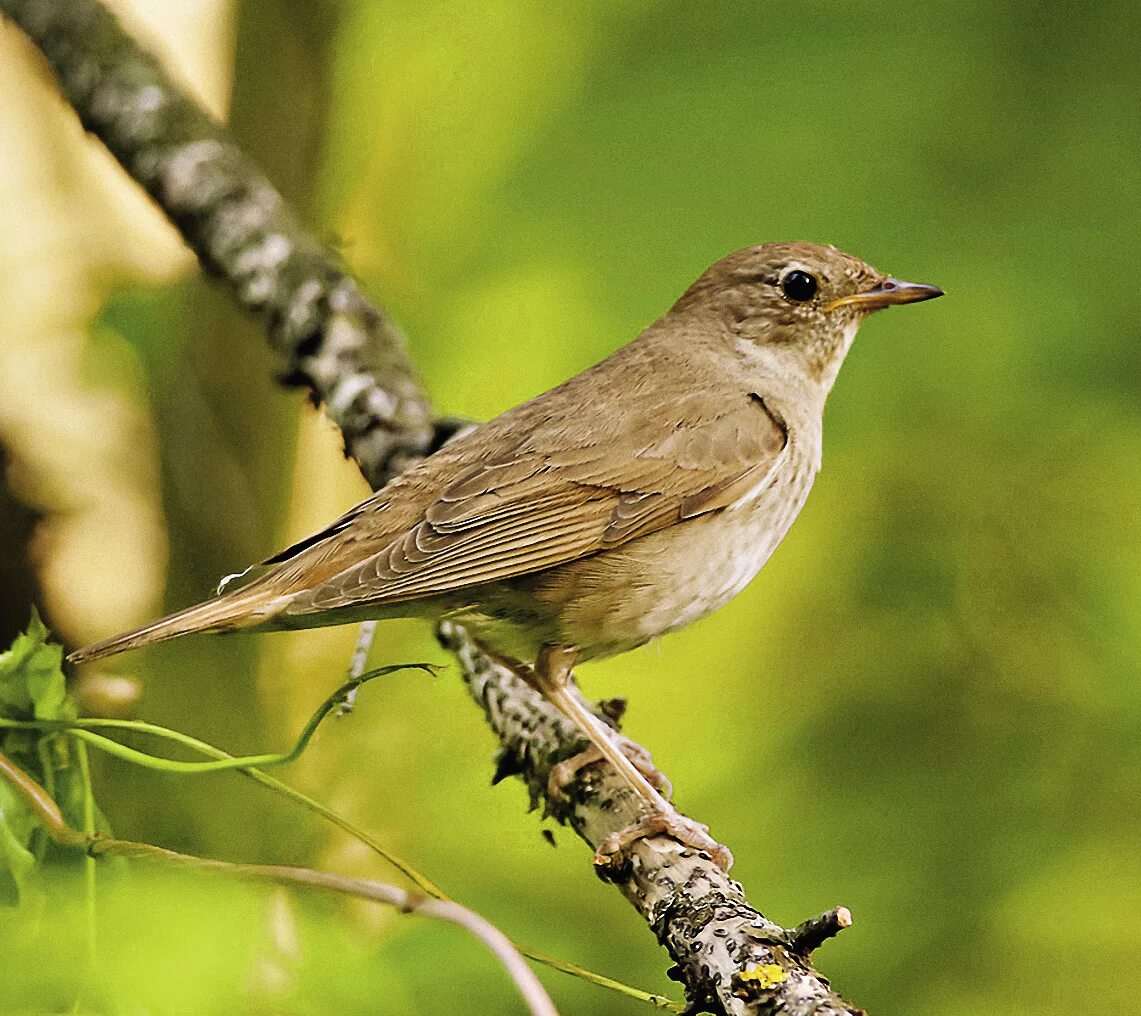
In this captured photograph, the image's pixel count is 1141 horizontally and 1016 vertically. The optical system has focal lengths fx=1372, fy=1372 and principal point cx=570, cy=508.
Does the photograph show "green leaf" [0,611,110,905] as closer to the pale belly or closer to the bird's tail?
the bird's tail

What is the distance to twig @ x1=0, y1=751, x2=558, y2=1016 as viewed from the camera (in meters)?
1.56

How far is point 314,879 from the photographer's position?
163 centimetres

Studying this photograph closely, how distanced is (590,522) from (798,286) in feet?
2.96

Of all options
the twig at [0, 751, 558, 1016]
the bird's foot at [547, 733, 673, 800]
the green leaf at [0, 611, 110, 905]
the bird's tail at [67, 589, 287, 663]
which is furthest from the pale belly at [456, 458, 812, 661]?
the twig at [0, 751, 558, 1016]

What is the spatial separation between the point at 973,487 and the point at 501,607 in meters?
1.31

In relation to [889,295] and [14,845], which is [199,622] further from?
[889,295]

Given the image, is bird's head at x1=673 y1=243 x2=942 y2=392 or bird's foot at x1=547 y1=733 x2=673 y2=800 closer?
bird's foot at x1=547 y1=733 x2=673 y2=800

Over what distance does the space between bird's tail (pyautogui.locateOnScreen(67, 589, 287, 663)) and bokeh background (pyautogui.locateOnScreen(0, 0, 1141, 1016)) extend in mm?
600

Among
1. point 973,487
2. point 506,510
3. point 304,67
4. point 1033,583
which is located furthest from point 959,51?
point 304,67

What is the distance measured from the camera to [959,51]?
11.1 ft

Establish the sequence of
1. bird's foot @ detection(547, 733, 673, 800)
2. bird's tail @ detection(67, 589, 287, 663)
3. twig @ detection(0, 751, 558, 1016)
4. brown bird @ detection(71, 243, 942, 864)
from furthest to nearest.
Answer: bird's foot @ detection(547, 733, 673, 800)
brown bird @ detection(71, 243, 942, 864)
bird's tail @ detection(67, 589, 287, 663)
twig @ detection(0, 751, 558, 1016)

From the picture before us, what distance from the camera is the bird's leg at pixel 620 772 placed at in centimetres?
254

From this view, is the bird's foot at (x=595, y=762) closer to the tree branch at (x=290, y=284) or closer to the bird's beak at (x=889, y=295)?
the tree branch at (x=290, y=284)

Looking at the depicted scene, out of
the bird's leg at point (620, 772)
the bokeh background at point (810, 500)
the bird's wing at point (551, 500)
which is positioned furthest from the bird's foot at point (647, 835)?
the bird's wing at point (551, 500)
